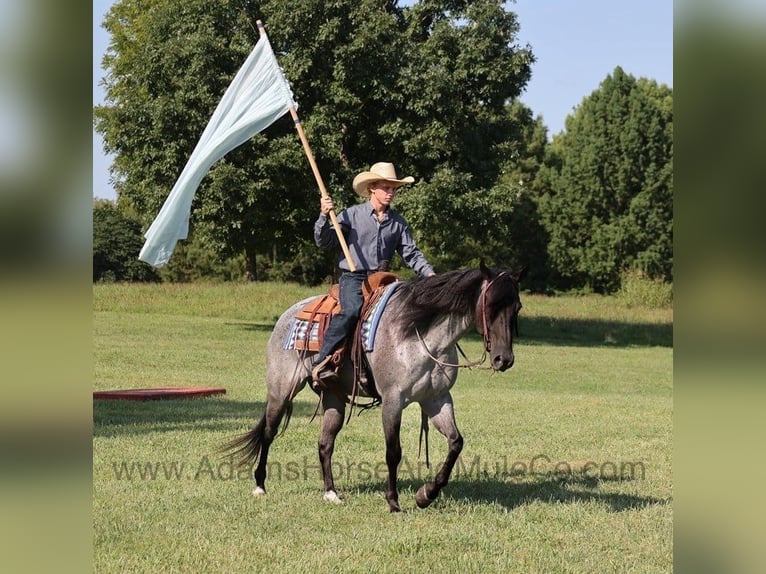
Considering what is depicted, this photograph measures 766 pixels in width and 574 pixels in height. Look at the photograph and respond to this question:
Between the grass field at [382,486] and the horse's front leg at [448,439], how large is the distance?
0.15 meters

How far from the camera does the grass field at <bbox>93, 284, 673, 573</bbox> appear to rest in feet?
21.4

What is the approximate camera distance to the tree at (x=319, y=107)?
28078 mm

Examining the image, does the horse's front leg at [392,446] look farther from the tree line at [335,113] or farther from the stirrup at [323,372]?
the tree line at [335,113]

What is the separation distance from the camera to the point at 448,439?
7867mm

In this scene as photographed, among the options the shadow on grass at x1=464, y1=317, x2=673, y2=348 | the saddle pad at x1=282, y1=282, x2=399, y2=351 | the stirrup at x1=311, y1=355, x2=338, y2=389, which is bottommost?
the shadow on grass at x1=464, y1=317, x2=673, y2=348

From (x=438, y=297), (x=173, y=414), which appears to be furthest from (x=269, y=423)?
(x=173, y=414)

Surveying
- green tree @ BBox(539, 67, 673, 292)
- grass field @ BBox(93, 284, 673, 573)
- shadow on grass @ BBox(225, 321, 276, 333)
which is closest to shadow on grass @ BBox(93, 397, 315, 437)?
grass field @ BBox(93, 284, 673, 573)

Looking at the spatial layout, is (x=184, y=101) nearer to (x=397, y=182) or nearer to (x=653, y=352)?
(x=653, y=352)

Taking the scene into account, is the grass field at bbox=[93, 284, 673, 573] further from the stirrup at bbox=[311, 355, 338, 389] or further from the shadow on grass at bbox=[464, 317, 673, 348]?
the shadow on grass at bbox=[464, 317, 673, 348]

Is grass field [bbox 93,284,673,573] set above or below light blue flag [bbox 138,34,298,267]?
below

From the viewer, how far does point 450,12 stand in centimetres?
3244

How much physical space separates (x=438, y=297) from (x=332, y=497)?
1985 millimetres

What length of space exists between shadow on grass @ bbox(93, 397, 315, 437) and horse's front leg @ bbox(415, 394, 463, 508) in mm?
4918

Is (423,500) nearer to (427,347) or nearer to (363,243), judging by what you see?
(427,347)
